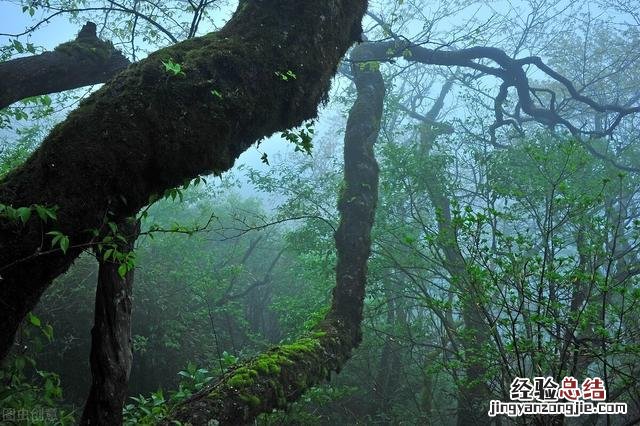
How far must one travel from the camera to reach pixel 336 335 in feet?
15.5

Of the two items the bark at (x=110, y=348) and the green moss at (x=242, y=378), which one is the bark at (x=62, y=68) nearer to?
the bark at (x=110, y=348)

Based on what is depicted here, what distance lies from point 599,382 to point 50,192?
159 inches

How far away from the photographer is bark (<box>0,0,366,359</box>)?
171 centimetres

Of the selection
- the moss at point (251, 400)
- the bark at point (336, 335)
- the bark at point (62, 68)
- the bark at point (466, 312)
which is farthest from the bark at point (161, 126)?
the bark at point (62, 68)

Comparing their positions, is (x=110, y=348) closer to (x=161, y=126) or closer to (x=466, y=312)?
(x=161, y=126)

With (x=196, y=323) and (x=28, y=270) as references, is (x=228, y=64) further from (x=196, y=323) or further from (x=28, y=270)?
(x=196, y=323)

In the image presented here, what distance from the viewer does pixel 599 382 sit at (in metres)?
3.69

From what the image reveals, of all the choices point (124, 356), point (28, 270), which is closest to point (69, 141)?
point (28, 270)

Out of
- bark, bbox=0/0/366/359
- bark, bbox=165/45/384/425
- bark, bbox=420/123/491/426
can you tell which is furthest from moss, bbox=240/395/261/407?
bark, bbox=420/123/491/426

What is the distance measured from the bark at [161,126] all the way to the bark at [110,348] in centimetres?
69

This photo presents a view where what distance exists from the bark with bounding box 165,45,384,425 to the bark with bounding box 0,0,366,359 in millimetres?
1626

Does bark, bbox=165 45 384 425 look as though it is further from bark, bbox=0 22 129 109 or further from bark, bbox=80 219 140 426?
bark, bbox=0 22 129 109

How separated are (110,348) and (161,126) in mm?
1403

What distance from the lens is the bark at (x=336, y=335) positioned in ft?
10.4
